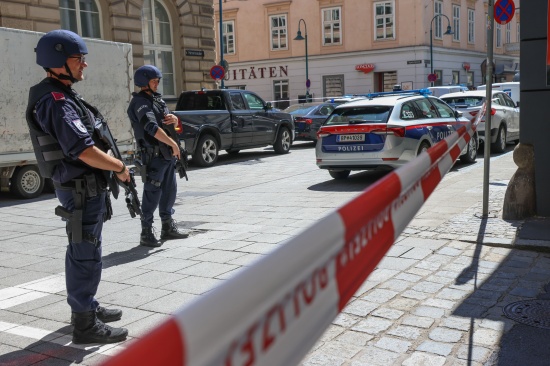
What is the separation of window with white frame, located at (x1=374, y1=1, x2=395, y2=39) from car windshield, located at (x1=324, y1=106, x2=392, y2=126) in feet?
96.9

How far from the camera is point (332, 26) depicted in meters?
41.8

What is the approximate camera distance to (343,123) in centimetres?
1122

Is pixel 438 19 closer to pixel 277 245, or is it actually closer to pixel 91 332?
pixel 91 332

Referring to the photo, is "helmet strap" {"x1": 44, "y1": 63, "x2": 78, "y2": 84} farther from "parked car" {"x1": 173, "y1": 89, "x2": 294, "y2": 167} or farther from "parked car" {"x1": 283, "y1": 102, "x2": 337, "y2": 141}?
"parked car" {"x1": 283, "y1": 102, "x2": 337, "y2": 141}

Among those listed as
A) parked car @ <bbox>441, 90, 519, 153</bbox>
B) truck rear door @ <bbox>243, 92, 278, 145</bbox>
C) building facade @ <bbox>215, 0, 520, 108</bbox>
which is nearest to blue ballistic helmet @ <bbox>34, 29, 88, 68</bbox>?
parked car @ <bbox>441, 90, 519, 153</bbox>

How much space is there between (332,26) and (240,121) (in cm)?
2704

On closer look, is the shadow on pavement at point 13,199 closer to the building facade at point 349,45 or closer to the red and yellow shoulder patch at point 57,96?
the red and yellow shoulder patch at point 57,96

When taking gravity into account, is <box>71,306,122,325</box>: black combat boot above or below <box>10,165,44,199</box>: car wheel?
below

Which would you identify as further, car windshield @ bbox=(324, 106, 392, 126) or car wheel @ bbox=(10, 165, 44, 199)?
car wheel @ bbox=(10, 165, 44, 199)

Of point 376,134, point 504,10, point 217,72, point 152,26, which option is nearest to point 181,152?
point 376,134

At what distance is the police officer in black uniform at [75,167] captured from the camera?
12.9 feet

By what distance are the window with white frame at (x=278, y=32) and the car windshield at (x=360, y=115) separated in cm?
3360

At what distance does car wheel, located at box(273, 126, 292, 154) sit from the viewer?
728 inches

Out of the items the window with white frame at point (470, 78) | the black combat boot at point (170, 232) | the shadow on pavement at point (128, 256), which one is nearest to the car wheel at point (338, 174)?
the black combat boot at point (170, 232)
